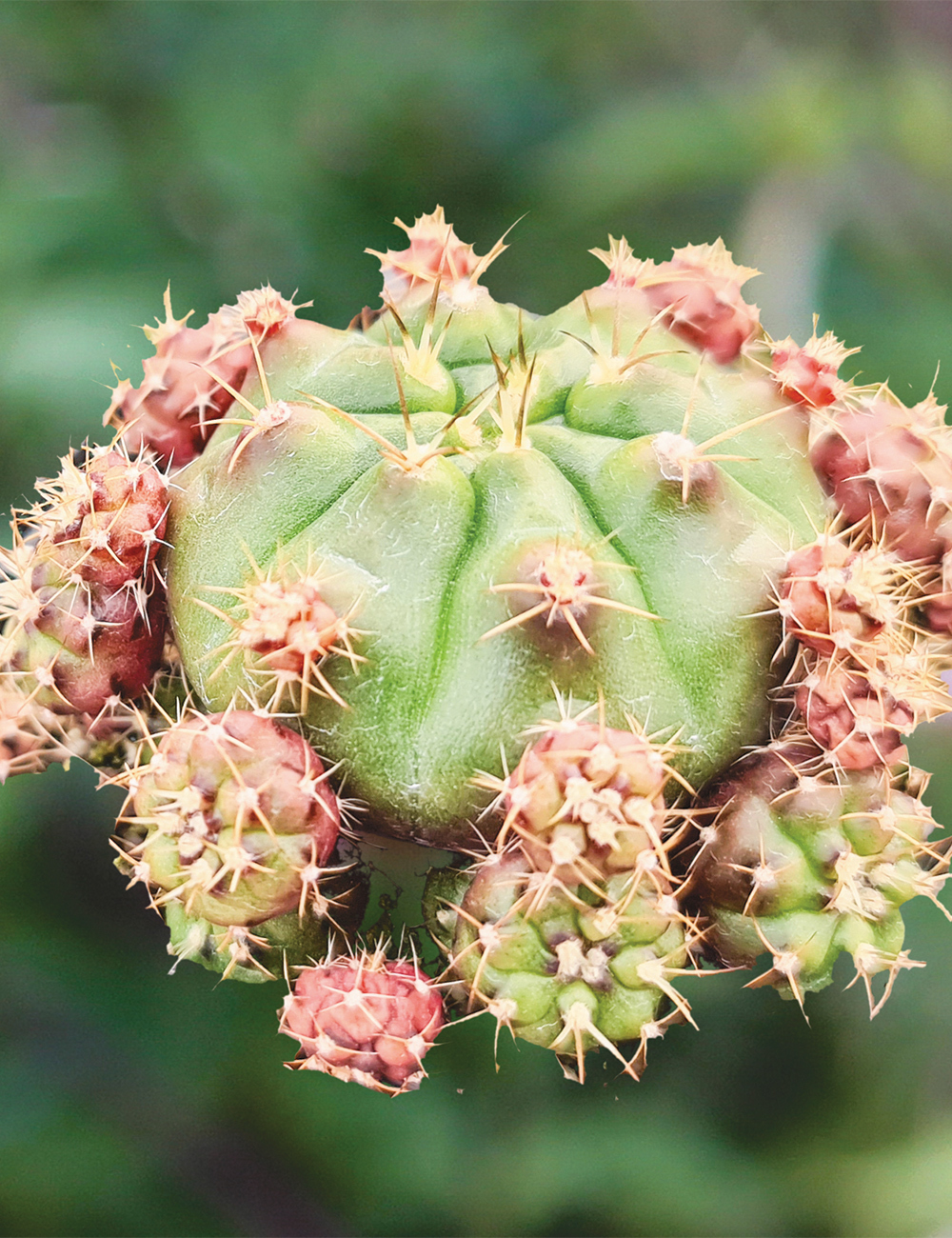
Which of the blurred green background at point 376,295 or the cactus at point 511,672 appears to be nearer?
the cactus at point 511,672

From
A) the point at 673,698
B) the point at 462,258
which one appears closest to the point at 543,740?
the point at 673,698

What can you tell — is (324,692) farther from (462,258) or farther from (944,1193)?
(944,1193)

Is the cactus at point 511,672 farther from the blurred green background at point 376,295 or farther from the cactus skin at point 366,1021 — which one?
the blurred green background at point 376,295

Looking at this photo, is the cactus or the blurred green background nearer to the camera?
the cactus

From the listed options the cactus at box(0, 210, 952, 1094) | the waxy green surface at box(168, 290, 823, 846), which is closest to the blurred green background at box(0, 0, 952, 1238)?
the cactus at box(0, 210, 952, 1094)

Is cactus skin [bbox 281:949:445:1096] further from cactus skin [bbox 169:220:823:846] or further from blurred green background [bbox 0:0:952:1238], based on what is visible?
blurred green background [bbox 0:0:952:1238]

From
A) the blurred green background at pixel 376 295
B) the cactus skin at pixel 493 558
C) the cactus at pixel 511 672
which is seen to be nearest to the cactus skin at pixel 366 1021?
the cactus at pixel 511 672
